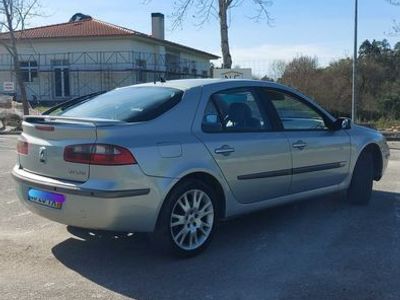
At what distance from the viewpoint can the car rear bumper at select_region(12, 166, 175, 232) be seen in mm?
4719

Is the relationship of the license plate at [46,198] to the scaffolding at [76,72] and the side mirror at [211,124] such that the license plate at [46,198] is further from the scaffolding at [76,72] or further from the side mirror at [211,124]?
the scaffolding at [76,72]

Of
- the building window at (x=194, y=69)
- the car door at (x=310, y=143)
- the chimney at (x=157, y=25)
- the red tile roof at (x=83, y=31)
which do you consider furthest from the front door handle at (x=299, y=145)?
the building window at (x=194, y=69)

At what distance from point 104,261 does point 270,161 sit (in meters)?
1.91

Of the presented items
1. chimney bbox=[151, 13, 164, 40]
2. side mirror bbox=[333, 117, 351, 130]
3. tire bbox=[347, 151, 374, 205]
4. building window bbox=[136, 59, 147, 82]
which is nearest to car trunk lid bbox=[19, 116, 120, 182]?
side mirror bbox=[333, 117, 351, 130]

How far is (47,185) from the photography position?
5.00 meters

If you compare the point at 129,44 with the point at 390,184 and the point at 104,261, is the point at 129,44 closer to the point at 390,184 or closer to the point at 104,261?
the point at 390,184

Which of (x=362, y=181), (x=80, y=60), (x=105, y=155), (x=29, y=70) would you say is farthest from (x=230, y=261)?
(x=29, y=70)

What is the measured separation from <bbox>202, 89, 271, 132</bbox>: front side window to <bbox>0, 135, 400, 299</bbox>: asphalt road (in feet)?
3.74

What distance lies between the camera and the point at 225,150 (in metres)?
5.45

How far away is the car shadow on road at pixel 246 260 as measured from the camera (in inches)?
176

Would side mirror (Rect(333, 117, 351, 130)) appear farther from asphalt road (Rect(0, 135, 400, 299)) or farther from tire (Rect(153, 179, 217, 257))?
tire (Rect(153, 179, 217, 257))

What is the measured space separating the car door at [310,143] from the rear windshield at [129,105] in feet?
4.04

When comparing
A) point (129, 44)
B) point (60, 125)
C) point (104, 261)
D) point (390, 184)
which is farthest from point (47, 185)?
point (129, 44)

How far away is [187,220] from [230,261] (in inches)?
20.7
